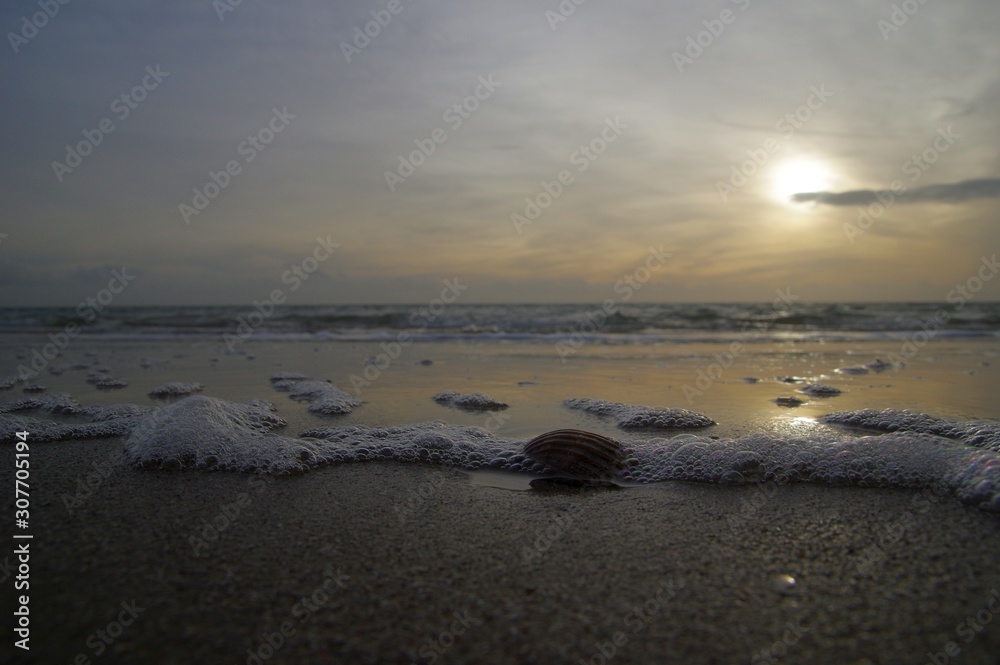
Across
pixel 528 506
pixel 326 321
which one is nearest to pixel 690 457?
pixel 528 506

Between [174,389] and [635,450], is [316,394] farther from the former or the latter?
[635,450]

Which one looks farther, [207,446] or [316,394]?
[316,394]

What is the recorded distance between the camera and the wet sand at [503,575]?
1.62m

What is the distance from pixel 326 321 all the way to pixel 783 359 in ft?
59.5

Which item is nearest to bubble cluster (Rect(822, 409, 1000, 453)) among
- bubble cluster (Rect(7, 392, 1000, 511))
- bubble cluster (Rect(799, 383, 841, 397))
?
bubble cluster (Rect(7, 392, 1000, 511))

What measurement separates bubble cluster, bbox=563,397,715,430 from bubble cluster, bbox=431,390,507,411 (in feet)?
2.63

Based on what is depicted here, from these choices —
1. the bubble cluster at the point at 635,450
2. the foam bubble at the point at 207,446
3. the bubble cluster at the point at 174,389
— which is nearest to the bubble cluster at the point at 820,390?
the bubble cluster at the point at 635,450

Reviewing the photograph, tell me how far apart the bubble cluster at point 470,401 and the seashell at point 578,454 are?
1.96 meters

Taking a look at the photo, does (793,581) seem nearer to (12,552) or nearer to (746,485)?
(746,485)

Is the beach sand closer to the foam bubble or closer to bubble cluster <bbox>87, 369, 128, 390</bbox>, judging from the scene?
the foam bubble

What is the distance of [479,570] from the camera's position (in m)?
2.07

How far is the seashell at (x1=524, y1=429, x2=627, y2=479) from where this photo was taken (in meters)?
3.29

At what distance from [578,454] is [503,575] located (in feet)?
4.58

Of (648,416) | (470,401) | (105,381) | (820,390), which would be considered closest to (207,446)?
(470,401)
